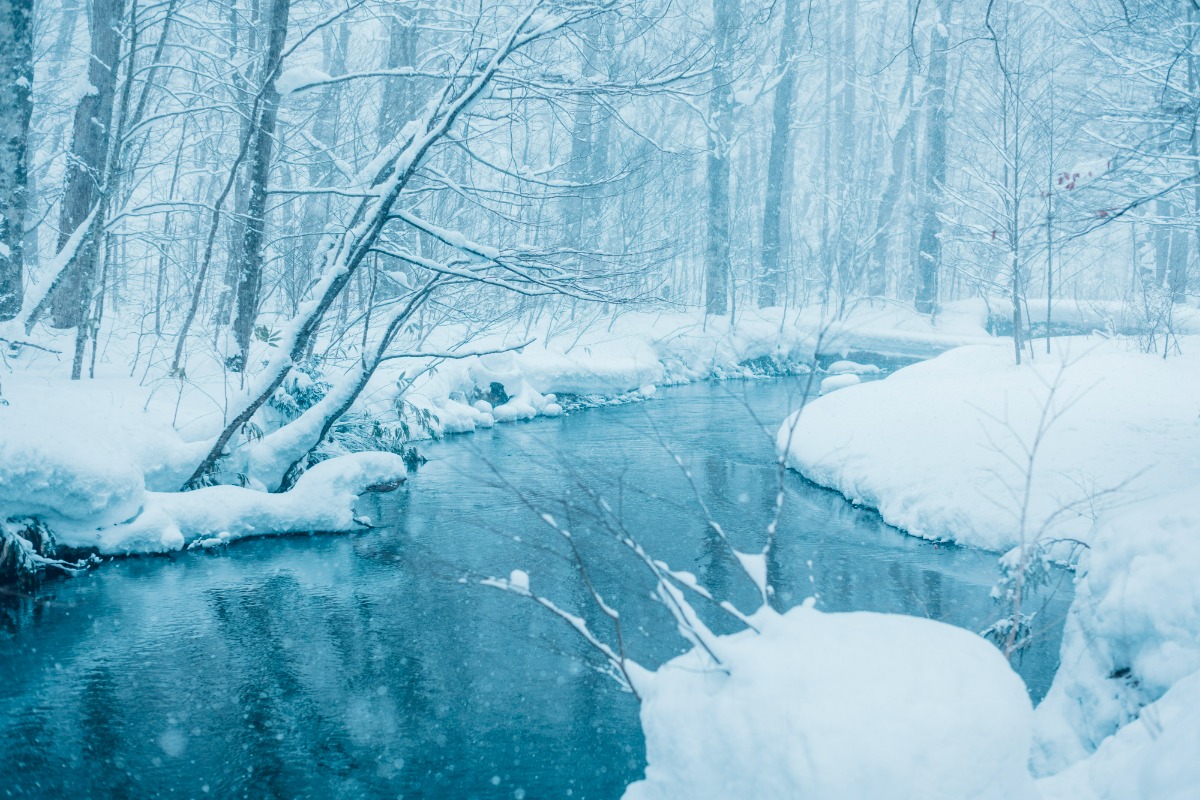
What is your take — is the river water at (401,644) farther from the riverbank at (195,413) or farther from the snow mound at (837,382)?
the snow mound at (837,382)

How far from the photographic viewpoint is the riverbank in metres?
7.78

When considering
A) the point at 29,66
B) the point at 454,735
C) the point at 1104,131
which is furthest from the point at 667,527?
the point at 1104,131

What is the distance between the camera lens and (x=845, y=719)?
2373 mm

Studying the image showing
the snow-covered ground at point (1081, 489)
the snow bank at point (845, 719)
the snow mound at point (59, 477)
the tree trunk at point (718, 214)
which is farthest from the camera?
the tree trunk at point (718, 214)

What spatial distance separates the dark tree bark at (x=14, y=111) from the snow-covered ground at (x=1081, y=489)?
324 inches

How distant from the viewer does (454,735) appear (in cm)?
534

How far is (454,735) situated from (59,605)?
163 inches

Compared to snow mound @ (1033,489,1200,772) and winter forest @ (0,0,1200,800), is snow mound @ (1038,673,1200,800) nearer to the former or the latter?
winter forest @ (0,0,1200,800)

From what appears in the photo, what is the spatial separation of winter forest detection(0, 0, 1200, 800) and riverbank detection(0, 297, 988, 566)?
5cm

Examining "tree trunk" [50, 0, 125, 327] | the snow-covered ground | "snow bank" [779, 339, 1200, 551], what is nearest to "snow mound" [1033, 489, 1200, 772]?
the snow-covered ground

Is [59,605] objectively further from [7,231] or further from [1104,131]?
[1104,131]

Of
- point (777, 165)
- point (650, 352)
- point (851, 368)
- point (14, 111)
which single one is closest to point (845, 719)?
point (14, 111)

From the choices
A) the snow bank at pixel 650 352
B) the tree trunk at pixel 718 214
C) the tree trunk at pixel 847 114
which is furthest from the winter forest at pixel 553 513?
the tree trunk at pixel 847 114

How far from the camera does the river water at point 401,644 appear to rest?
4.95m
